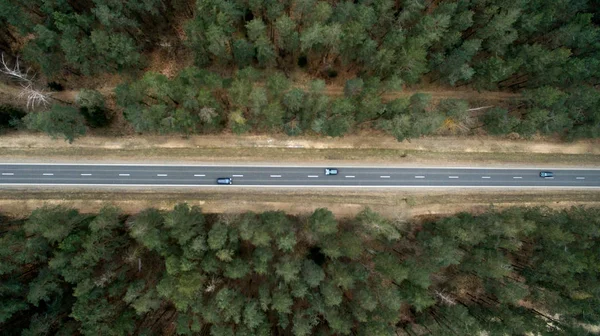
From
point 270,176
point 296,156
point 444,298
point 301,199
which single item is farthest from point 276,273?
point 444,298

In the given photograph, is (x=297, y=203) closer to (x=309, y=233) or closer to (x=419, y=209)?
(x=309, y=233)

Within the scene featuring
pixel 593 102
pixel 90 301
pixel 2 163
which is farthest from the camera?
pixel 2 163

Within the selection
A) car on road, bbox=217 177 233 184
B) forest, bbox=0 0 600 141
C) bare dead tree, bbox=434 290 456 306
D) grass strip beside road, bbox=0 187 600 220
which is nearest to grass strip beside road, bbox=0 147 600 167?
car on road, bbox=217 177 233 184

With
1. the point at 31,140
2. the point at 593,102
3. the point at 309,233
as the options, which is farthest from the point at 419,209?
the point at 31,140

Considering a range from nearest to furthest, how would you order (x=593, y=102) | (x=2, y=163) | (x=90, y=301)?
(x=90, y=301), (x=593, y=102), (x=2, y=163)

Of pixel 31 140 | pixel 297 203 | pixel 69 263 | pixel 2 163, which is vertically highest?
pixel 31 140

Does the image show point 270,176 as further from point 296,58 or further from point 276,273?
point 296,58

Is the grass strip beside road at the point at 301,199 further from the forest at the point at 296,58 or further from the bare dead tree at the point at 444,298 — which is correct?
the bare dead tree at the point at 444,298

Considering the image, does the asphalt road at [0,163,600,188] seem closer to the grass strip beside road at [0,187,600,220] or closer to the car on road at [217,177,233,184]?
the car on road at [217,177,233,184]
